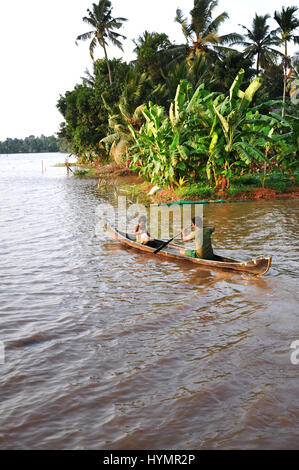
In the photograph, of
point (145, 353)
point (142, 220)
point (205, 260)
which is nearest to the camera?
point (145, 353)

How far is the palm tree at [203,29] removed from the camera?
2731 centimetres

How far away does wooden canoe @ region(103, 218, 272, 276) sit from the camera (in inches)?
288

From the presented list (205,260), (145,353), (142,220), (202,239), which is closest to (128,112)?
(142,220)

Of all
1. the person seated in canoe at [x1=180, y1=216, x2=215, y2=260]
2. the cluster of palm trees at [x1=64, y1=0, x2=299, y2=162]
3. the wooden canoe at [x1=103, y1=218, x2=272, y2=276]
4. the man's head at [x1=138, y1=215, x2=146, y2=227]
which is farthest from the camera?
the cluster of palm trees at [x1=64, y1=0, x2=299, y2=162]

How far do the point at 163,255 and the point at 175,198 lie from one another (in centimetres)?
829

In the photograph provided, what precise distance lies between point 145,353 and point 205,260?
11.1ft

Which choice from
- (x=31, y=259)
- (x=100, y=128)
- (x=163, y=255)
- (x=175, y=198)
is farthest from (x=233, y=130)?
(x=100, y=128)

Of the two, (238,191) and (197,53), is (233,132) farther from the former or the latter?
(197,53)

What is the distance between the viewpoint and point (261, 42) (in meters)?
29.0

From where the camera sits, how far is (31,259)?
9273 mm

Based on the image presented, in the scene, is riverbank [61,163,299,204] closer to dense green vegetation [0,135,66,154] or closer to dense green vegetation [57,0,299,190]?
dense green vegetation [57,0,299,190]

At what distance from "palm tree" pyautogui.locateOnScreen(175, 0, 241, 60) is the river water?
23.2 metres

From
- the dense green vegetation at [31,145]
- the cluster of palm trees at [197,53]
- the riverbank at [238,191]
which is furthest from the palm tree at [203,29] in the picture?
the dense green vegetation at [31,145]

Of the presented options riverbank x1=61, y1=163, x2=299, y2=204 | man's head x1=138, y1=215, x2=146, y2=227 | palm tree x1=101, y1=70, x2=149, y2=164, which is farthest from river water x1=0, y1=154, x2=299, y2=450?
palm tree x1=101, y1=70, x2=149, y2=164
